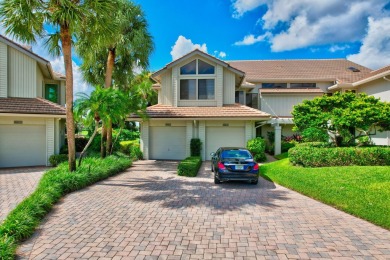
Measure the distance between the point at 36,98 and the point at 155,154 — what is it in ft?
27.4

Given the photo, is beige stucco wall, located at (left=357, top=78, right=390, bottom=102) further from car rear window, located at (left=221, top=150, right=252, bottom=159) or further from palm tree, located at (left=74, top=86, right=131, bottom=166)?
palm tree, located at (left=74, top=86, right=131, bottom=166)

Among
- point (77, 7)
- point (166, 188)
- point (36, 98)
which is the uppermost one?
point (77, 7)

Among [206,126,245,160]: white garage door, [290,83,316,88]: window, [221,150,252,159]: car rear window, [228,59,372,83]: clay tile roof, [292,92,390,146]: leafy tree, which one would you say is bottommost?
[221,150,252,159]: car rear window

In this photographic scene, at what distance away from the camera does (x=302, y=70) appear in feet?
89.4

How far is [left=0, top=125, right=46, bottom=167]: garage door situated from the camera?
14148 mm

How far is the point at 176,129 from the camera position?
18078 millimetres

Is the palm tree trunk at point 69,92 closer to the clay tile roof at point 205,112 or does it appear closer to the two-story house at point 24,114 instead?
the two-story house at point 24,114

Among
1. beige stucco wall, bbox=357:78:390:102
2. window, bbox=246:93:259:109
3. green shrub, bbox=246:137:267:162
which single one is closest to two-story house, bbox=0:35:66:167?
green shrub, bbox=246:137:267:162

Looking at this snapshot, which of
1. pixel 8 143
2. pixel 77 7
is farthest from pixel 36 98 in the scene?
pixel 77 7

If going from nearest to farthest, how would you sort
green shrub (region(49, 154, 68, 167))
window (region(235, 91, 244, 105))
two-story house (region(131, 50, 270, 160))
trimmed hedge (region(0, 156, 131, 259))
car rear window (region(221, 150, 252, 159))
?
trimmed hedge (region(0, 156, 131, 259)), car rear window (region(221, 150, 252, 159)), green shrub (region(49, 154, 68, 167)), two-story house (region(131, 50, 270, 160)), window (region(235, 91, 244, 105))

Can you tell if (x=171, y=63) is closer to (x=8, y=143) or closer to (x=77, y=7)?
(x=77, y=7)

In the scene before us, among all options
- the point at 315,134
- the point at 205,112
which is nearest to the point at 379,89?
the point at 315,134

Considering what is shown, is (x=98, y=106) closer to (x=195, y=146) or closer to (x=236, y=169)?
(x=236, y=169)

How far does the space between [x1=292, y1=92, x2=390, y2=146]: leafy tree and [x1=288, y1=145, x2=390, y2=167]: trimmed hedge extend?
116 centimetres
